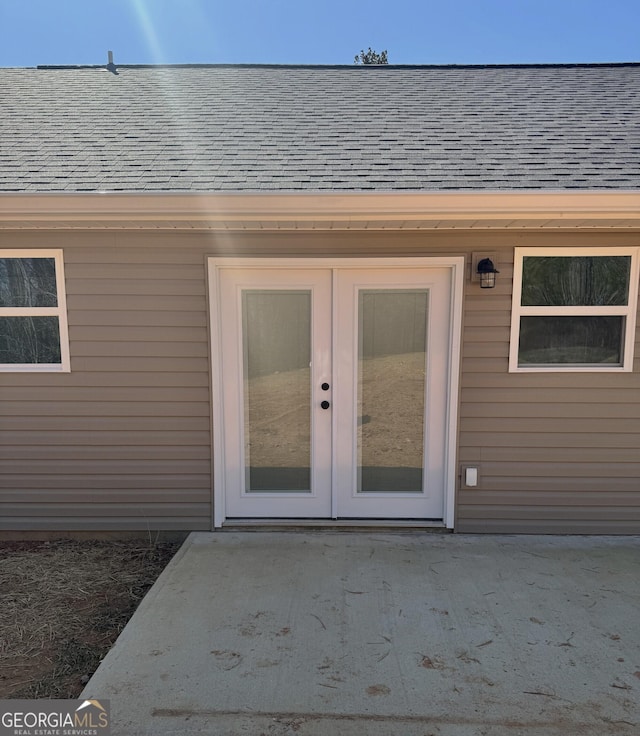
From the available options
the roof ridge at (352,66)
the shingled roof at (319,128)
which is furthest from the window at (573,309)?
the roof ridge at (352,66)

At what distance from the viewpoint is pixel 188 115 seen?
441 cm

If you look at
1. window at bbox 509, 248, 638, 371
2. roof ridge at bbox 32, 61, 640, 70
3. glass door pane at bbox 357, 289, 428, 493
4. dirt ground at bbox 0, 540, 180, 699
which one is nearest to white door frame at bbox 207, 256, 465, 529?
glass door pane at bbox 357, 289, 428, 493

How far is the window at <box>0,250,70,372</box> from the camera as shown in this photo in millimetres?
3416

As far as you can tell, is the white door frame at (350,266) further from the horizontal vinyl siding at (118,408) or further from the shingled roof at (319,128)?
the shingled roof at (319,128)

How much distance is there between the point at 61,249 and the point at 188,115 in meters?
1.95

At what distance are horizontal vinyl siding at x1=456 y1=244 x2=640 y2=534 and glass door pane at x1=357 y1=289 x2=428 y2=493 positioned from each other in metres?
0.34

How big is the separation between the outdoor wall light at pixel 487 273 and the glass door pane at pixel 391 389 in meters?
0.41

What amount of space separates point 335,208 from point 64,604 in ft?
9.74

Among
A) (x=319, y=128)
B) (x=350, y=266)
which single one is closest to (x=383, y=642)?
(x=350, y=266)

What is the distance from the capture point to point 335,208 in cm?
298

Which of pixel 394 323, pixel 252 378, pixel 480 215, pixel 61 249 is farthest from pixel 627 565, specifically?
pixel 61 249

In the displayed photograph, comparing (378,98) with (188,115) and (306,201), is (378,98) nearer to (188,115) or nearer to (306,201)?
(188,115)

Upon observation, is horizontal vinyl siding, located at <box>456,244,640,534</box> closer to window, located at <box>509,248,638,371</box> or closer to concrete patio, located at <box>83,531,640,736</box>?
window, located at <box>509,248,638,371</box>

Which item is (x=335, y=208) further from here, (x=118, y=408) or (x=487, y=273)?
(x=118, y=408)
